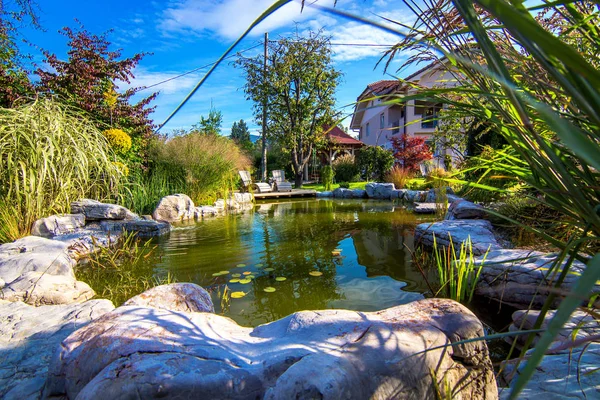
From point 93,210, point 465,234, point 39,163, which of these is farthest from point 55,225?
point 465,234

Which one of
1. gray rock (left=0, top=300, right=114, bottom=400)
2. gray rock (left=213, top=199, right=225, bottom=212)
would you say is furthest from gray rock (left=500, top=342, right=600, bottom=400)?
gray rock (left=213, top=199, right=225, bottom=212)

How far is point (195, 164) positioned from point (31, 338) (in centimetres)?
874

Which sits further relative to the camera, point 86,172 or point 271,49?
point 271,49

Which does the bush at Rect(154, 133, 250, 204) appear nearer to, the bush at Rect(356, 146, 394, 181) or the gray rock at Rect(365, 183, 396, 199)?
the gray rock at Rect(365, 183, 396, 199)

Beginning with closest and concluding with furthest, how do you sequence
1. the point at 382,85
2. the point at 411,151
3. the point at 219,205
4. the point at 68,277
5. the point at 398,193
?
the point at 382,85 → the point at 68,277 → the point at 219,205 → the point at 398,193 → the point at 411,151

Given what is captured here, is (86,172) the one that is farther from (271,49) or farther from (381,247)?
(271,49)

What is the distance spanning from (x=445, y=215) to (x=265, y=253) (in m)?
3.50

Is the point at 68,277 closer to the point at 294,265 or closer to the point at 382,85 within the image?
the point at 294,265

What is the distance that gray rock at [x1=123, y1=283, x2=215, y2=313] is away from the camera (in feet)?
7.28

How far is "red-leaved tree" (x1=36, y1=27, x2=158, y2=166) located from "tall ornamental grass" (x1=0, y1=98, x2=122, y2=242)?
2412 mm

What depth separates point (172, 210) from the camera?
318 inches

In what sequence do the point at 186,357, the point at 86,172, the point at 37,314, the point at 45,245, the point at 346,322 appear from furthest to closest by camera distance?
the point at 86,172 < the point at 45,245 < the point at 37,314 < the point at 346,322 < the point at 186,357

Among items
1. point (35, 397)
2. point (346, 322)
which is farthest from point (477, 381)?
point (35, 397)

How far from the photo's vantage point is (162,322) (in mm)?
1497
